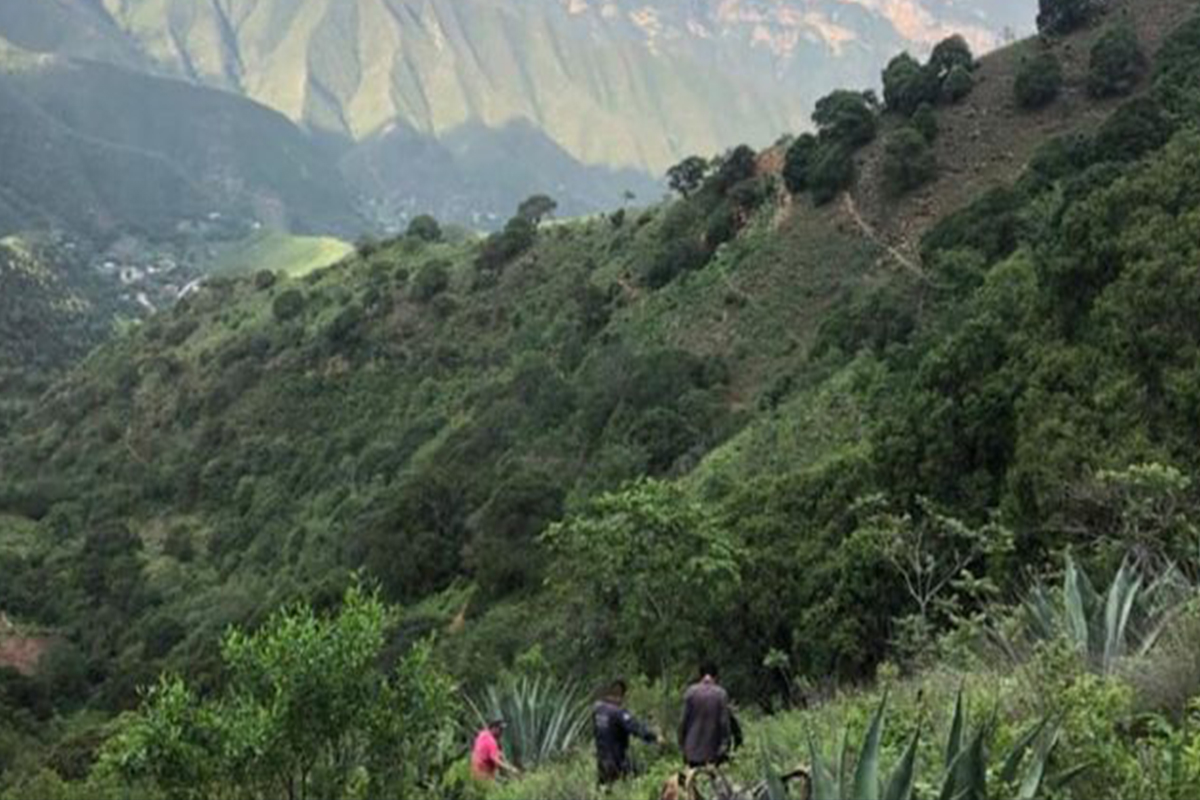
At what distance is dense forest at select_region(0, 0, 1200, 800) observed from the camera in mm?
8172

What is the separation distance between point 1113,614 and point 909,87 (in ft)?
121

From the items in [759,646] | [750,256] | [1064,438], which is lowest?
[759,646]

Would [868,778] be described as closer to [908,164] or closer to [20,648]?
[908,164]

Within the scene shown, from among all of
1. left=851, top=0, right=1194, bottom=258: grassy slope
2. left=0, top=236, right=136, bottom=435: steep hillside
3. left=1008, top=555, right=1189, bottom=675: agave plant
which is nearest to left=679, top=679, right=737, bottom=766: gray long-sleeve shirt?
left=1008, top=555, right=1189, bottom=675: agave plant

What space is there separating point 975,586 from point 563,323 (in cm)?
3816

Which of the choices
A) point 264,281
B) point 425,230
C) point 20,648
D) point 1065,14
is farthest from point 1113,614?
point 264,281

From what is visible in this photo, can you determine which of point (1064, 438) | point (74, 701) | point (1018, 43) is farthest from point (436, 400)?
point (1064, 438)

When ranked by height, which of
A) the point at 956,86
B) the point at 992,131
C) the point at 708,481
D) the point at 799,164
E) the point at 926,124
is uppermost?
the point at 956,86

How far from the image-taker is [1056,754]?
510 cm

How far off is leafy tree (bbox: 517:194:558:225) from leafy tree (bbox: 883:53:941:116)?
892 inches

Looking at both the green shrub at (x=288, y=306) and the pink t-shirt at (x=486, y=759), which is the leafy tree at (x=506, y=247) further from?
the pink t-shirt at (x=486, y=759)

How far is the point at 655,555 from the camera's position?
13.8m

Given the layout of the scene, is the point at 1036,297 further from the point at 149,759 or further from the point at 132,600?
the point at 132,600

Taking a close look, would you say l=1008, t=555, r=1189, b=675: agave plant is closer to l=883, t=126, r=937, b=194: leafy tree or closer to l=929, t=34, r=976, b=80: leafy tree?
l=883, t=126, r=937, b=194: leafy tree
